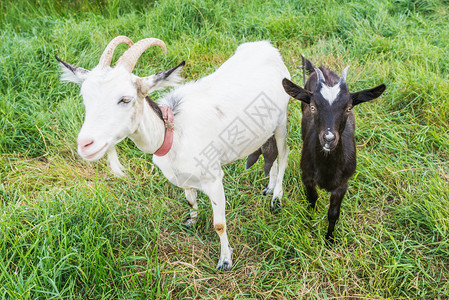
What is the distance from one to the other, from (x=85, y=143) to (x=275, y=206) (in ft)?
6.30

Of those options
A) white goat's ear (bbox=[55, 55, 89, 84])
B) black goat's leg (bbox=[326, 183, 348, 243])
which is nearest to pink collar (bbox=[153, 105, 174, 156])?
white goat's ear (bbox=[55, 55, 89, 84])

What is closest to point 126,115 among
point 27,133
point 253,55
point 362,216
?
point 253,55

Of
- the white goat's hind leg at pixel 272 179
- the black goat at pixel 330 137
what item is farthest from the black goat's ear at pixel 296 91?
the white goat's hind leg at pixel 272 179

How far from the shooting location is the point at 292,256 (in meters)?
2.87

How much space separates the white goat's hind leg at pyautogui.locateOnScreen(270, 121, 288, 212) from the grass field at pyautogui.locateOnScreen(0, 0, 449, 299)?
0.09 meters

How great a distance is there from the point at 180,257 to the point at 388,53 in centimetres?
358

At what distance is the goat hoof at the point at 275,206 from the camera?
3311 mm

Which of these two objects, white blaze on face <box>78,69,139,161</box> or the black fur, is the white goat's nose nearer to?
white blaze on face <box>78,69,139,161</box>

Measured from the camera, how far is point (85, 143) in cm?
190

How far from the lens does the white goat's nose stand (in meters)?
1.90

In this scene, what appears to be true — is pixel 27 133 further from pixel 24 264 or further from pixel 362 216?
pixel 362 216

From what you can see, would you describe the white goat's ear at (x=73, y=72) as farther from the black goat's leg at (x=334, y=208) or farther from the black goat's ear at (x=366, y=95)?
the black goat's leg at (x=334, y=208)

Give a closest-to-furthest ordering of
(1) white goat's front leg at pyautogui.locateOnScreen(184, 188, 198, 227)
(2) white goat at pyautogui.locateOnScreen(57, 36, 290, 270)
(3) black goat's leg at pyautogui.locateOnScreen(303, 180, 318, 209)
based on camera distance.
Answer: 1. (2) white goat at pyautogui.locateOnScreen(57, 36, 290, 270)
2. (3) black goat's leg at pyautogui.locateOnScreen(303, 180, 318, 209)
3. (1) white goat's front leg at pyautogui.locateOnScreen(184, 188, 198, 227)

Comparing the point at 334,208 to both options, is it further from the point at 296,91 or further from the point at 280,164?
the point at 296,91
